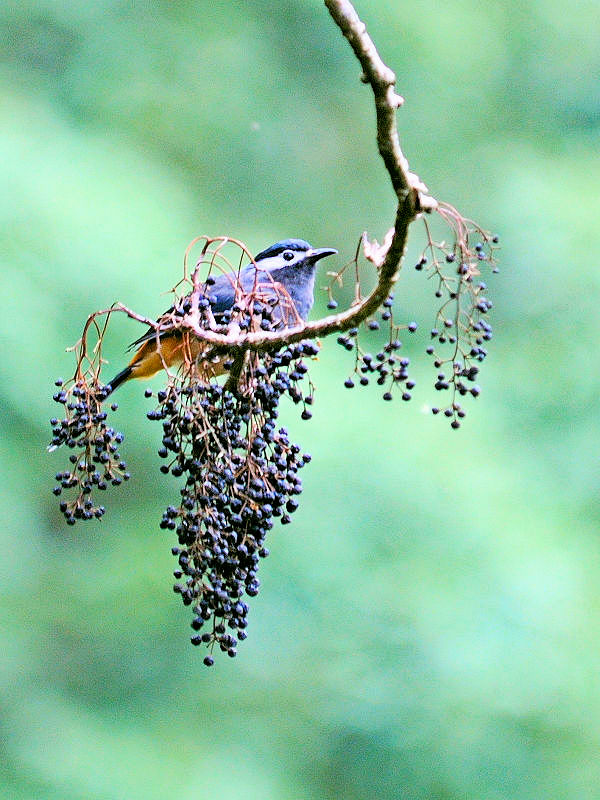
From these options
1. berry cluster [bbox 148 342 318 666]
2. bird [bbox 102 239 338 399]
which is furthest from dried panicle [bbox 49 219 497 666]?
bird [bbox 102 239 338 399]

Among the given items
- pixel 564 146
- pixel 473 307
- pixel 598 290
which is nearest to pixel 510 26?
pixel 564 146

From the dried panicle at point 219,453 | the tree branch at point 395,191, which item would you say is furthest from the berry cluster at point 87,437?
the tree branch at point 395,191

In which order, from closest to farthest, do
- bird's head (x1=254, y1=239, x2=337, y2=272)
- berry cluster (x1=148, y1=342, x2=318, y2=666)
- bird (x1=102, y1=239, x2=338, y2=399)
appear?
berry cluster (x1=148, y1=342, x2=318, y2=666) < bird (x1=102, y1=239, x2=338, y2=399) < bird's head (x1=254, y1=239, x2=337, y2=272)

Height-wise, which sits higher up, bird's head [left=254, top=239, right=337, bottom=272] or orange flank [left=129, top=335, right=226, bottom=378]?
bird's head [left=254, top=239, right=337, bottom=272]

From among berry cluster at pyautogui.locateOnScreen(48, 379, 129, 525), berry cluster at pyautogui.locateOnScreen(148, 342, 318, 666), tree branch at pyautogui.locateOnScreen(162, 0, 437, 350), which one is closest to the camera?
tree branch at pyautogui.locateOnScreen(162, 0, 437, 350)

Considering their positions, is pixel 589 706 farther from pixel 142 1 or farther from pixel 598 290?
pixel 142 1

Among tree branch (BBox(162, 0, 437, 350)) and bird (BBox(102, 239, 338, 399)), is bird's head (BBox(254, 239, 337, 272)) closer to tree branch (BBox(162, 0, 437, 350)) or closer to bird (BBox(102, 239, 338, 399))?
bird (BBox(102, 239, 338, 399))

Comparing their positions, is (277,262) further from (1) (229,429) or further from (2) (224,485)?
(2) (224,485)

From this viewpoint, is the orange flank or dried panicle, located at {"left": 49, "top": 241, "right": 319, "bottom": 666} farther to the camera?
the orange flank

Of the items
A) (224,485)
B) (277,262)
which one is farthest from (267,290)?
(224,485)
